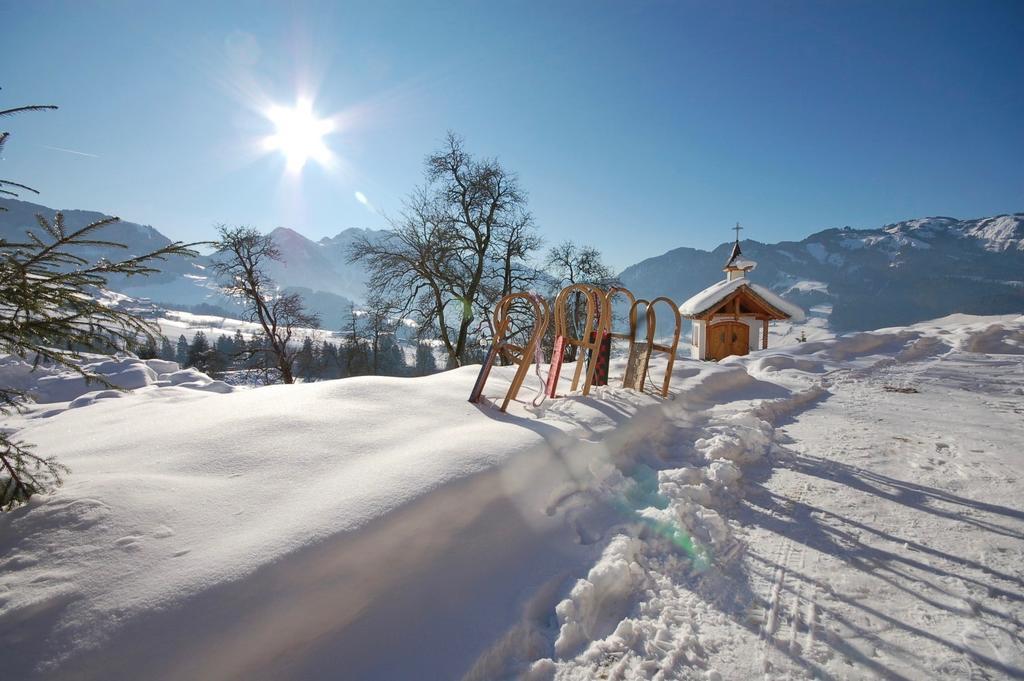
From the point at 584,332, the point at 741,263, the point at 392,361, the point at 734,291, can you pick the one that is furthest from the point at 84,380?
the point at 392,361

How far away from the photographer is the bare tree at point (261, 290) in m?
14.0

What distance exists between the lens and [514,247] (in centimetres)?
1544

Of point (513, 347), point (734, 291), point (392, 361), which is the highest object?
point (734, 291)

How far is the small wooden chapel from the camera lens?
609 inches

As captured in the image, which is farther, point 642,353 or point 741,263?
point 741,263

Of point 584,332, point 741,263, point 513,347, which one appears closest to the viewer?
point 513,347

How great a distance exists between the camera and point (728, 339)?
16047mm

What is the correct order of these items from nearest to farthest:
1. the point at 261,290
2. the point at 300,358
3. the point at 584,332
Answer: the point at 584,332 → the point at 261,290 → the point at 300,358

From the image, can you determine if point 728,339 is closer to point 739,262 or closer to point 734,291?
point 734,291

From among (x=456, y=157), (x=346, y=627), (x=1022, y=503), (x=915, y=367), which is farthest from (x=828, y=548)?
(x=456, y=157)

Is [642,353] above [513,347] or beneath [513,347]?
beneath

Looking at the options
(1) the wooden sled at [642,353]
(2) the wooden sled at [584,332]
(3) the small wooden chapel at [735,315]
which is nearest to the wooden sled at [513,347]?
(2) the wooden sled at [584,332]

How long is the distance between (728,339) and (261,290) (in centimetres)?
1847

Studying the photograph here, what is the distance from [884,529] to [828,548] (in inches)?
21.5
